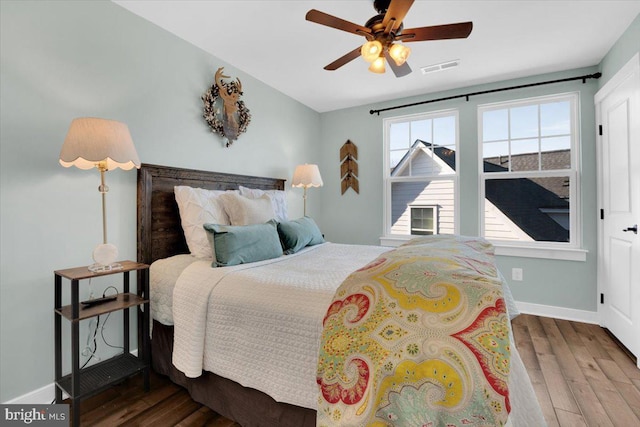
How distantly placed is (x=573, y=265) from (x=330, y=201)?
9.58 ft

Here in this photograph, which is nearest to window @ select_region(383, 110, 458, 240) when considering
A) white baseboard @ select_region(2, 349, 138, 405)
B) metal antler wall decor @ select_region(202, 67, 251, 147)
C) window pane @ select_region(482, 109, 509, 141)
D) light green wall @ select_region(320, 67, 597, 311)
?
light green wall @ select_region(320, 67, 597, 311)

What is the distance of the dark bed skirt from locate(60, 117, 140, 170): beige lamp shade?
1.10m

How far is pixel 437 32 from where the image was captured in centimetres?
174

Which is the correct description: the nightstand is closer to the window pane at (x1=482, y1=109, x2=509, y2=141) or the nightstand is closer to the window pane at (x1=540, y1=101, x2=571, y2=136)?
the window pane at (x1=482, y1=109, x2=509, y2=141)

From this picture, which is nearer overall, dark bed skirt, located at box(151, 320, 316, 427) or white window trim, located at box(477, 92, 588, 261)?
dark bed skirt, located at box(151, 320, 316, 427)

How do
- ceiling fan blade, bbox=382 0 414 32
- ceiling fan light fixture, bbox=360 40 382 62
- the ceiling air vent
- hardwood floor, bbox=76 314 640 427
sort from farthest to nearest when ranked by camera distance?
the ceiling air vent, ceiling fan light fixture, bbox=360 40 382 62, hardwood floor, bbox=76 314 640 427, ceiling fan blade, bbox=382 0 414 32

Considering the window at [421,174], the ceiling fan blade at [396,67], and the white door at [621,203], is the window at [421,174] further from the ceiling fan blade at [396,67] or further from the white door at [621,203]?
the ceiling fan blade at [396,67]

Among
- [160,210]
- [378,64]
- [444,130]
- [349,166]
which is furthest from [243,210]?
[444,130]

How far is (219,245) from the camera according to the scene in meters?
1.90

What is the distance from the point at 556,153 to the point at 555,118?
0.38m

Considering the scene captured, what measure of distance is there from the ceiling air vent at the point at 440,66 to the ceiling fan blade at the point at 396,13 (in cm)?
152

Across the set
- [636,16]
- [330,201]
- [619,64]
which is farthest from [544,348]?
[330,201]

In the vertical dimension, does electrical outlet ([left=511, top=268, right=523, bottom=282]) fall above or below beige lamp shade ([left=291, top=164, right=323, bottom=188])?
below

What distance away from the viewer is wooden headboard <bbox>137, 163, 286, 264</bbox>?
219 cm
